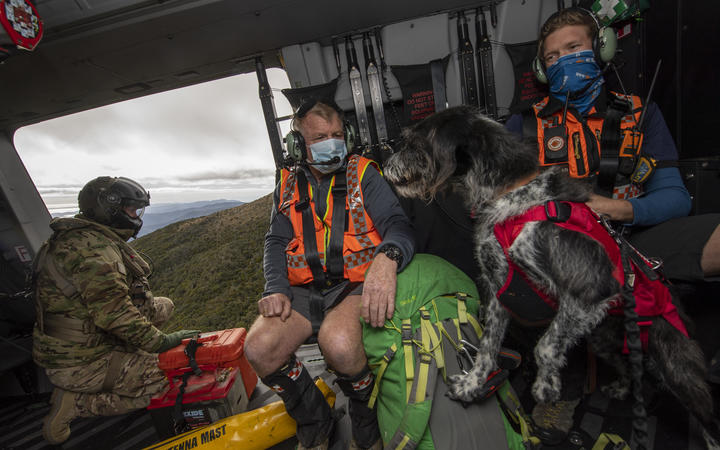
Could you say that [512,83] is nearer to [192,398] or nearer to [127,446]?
[192,398]

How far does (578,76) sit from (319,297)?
2087 millimetres

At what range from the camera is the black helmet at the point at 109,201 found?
2.26 meters

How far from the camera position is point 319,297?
173 centimetres

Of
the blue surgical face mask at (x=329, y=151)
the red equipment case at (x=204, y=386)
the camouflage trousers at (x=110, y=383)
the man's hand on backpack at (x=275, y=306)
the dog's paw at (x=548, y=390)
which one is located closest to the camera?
the dog's paw at (x=548, y=390)

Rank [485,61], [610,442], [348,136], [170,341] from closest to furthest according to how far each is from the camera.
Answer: [610,442] < [348,136] < [170,341] < [485,61]

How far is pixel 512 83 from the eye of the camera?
2.79 meters

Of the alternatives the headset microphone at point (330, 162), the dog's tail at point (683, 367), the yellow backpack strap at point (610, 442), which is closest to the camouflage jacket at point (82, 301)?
the headset microphone at point (330, 162)

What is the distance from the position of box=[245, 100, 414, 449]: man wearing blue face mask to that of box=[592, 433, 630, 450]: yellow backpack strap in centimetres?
111

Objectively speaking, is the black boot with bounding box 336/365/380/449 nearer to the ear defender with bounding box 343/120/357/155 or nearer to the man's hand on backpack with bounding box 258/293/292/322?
the man's hand on backpack with bounding box 258/293/292/322

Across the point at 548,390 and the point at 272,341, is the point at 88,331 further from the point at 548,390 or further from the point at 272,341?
the point at 548,390

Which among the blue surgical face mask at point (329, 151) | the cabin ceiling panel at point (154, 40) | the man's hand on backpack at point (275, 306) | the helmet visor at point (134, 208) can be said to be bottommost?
the man's hand on backpack at point (275, 306)

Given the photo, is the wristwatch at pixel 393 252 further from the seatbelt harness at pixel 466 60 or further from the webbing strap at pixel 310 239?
the seatbelt harness at pixel 466 60

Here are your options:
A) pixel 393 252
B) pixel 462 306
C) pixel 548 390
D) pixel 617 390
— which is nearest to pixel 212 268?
pixel 393 252

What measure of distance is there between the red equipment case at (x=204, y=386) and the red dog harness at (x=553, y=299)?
1854 millimetres
